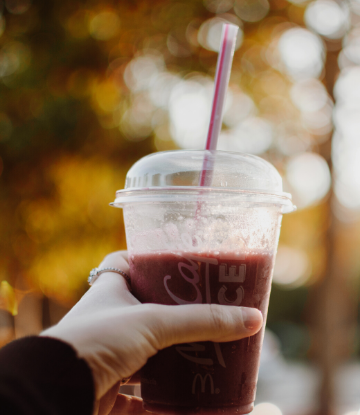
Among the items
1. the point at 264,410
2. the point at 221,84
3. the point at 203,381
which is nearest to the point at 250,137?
the point at 264,410

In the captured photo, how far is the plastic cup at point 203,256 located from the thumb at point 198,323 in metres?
0.05

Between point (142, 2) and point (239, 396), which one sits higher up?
point (142, 2)

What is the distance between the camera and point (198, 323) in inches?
47.2

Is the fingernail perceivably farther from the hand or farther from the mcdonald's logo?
the mcdonald's logo

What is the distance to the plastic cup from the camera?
128 cm

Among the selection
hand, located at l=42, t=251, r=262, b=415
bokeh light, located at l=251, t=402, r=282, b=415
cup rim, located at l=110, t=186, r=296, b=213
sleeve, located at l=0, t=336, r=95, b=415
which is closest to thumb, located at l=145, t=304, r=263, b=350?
hand, located at l=42, t=251, r=262, b=415

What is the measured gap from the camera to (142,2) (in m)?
5.17

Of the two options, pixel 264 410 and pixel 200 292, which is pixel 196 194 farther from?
pixel 264 410

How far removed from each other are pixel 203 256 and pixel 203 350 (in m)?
0.27

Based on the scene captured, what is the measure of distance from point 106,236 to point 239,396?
3.94 meters

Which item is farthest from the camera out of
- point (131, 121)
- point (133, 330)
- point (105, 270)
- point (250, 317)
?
point (131, 121)

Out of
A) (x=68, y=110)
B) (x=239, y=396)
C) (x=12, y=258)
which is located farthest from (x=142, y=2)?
(x=239, y=396)

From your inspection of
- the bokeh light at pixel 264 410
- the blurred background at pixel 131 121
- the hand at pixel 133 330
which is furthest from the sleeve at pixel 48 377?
the blurred background at pixel 131 121

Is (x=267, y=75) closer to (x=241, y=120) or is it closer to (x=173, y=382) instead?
(x=241, y=120)
